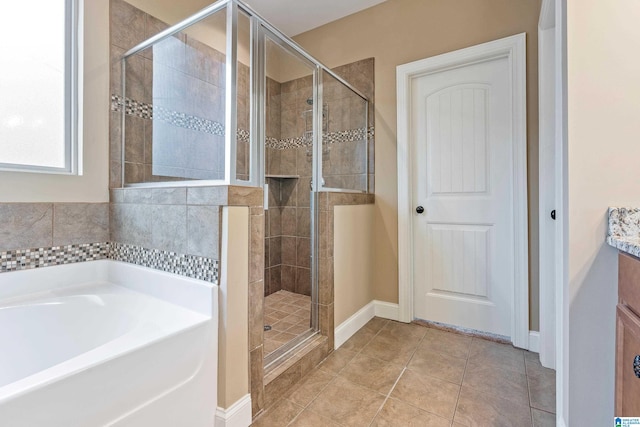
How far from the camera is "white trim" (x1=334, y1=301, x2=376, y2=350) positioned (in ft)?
6.57

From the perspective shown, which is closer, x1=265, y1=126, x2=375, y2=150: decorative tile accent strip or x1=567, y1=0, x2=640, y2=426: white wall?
x1=567, y1=0, x2=640, y2=426: white wall

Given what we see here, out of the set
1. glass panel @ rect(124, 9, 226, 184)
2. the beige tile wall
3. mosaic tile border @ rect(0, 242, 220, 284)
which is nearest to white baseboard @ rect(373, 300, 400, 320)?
mosaic tile border @ rect(0, 242, 220, 284)

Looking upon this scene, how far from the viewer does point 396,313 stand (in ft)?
7.98

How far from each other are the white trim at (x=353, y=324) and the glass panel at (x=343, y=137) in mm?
999

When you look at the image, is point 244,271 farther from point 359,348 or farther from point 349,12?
point 349,12

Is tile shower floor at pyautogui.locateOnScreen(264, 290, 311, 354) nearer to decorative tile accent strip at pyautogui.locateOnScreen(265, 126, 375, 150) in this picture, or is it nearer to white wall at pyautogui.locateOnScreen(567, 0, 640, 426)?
decorative tile accent strip at pyautogui.locateOnScreen(265, 126, 375, 150)

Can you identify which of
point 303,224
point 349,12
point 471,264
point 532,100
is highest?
point 349,12

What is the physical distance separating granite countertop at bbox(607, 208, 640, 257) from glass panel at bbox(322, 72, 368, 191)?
1454 mm

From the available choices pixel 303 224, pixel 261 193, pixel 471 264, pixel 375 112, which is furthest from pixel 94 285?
pixel 471 264

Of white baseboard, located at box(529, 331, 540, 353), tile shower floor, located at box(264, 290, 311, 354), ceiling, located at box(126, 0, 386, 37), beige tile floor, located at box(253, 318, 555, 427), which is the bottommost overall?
beige tile floor, located at box(253, 318, 555, 427)

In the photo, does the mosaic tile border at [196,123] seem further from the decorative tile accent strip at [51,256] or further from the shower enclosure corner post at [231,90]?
the decorative tile accent strip at [51,256]

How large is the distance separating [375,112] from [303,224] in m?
1.23

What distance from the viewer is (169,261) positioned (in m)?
1.39

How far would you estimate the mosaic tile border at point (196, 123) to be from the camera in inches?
56.2
